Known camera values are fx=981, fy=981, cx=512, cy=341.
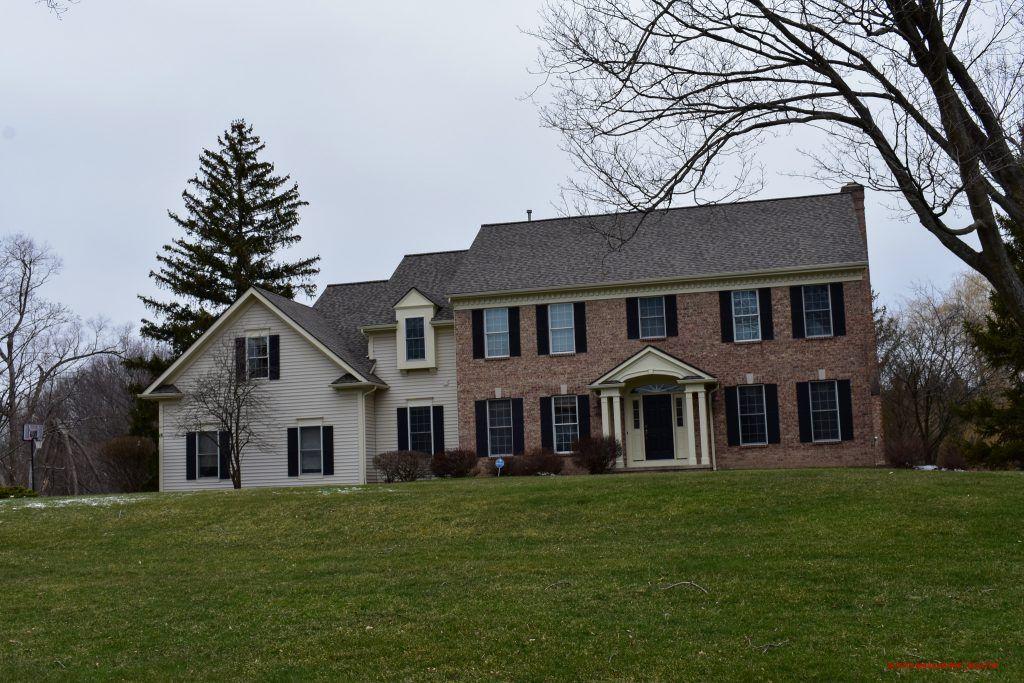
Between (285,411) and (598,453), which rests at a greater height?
(285,411)

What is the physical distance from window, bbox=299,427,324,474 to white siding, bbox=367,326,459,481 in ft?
5.19

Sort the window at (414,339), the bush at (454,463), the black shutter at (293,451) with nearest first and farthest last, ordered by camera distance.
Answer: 1. the bush at (454,463)
2. the black shutter at (293,451)
3. the window at (414,339)

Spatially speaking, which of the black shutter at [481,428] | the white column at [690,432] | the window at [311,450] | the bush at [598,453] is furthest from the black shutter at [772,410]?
the window at [311,450]

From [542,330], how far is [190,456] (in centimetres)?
1130

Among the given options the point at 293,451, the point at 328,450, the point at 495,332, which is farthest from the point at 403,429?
the point at 495,332

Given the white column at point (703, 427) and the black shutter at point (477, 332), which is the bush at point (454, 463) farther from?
the white column at point (703, 427)

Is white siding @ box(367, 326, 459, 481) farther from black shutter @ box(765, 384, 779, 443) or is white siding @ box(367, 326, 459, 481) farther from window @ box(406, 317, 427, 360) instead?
black shutter @ box(765, 384, 779, 443)

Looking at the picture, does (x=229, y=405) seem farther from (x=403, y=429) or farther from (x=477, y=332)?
(x=477, y=332)

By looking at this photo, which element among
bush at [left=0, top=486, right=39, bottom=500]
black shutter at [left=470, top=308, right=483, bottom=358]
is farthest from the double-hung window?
bush at [left=0, top=486, right=39, bottom=500]

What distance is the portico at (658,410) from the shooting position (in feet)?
86.6

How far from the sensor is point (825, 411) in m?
26.3

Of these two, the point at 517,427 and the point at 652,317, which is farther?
the point at 517,427

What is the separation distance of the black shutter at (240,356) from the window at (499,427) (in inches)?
285

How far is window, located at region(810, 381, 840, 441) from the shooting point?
26172 mm
